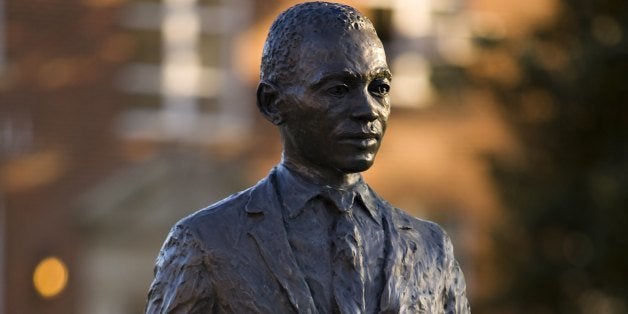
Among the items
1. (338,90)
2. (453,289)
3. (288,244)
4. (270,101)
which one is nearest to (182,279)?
(288,244)

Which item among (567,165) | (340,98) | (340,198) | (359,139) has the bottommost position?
(567,165)

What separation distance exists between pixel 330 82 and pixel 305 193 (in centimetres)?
31

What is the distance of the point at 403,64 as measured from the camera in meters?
19.5

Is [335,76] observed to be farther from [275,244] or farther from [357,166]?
[275,244]

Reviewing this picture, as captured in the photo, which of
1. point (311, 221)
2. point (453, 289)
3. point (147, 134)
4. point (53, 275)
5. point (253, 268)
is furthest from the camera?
point (53, 275)

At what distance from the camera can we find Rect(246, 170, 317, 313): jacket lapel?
4320 mm

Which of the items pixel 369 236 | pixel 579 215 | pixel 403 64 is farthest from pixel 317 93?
pixel 403 64

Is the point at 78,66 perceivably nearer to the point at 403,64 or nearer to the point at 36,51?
the point at 36,51

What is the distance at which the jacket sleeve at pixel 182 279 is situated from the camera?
4379 mm

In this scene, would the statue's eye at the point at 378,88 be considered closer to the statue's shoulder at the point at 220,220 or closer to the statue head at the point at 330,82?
the statue head at the point at 330,82

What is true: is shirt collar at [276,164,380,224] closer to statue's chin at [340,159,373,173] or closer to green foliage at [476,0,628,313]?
statue's chin at [340,159,373,173]

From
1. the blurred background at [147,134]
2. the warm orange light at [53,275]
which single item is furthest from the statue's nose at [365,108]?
the warm orange light at [53,275]

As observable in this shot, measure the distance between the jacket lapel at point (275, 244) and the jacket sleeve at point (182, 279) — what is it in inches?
6.2

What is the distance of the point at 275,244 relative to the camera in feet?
14.4
